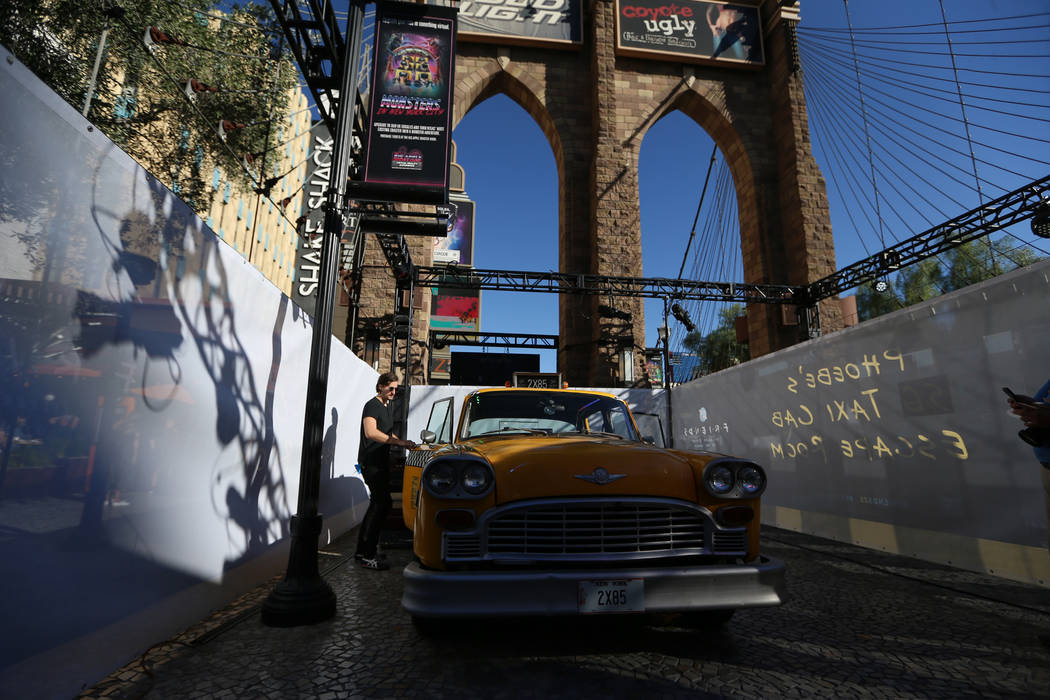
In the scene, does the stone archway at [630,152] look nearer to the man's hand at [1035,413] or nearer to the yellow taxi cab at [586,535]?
the man's hand at [1035,413]

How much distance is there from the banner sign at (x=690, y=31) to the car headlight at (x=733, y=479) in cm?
2141

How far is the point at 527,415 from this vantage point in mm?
3893

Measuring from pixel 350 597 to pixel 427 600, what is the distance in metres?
1.81

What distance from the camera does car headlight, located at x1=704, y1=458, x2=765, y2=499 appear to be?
2.46 meters

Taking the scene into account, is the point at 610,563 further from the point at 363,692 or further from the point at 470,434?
the point at 470,434

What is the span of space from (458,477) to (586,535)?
673mm

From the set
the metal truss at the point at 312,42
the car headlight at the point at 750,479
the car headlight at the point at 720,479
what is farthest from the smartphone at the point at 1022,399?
the metal truss at the point at 312,42

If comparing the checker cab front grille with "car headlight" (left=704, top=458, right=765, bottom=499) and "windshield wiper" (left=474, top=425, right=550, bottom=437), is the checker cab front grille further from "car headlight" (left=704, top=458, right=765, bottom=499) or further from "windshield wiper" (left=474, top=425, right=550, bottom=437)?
"windshield wiper" (left=474, top=425, right=550, bottom=437)

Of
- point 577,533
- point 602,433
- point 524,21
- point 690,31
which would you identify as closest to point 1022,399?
point 602,433

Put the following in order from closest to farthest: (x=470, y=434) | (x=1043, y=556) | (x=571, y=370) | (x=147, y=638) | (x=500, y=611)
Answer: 1. (x=500, y=611)
2. (x=147, y=638)
3. (x=1043, y=556)
4. (x=470, y=434)
5. (x=571, y=370)

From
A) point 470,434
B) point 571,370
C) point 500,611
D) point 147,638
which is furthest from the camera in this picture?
point 571,370

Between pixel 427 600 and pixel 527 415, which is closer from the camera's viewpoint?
pixel 427 600

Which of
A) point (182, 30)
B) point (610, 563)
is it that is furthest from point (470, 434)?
point (182, 30)

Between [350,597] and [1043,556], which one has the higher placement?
[1043,556]
